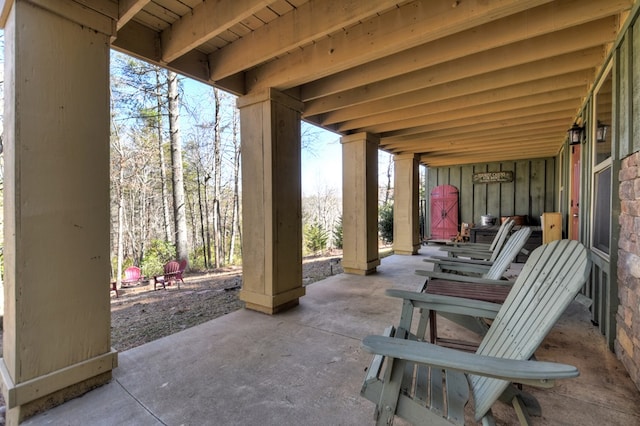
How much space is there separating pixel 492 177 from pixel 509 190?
535 mm

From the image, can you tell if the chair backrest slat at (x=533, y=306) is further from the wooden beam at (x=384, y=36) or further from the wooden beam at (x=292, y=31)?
the wooden beam at (x=292, y=31)

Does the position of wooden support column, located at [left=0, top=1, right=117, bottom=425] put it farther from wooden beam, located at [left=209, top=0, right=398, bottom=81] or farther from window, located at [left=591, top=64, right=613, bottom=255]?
window, located at [left=591, top=64, right=613, bottom=255]

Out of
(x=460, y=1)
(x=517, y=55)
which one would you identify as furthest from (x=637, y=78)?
(x=460, y=1)

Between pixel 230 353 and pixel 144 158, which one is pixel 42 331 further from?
pixel 144 158

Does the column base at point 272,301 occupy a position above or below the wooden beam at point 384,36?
below

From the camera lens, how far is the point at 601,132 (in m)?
2.63

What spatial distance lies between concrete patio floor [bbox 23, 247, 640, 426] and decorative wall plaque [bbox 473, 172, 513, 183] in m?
5.67

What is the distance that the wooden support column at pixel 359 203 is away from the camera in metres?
4.72

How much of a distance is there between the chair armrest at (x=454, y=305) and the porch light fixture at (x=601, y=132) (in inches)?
80.9

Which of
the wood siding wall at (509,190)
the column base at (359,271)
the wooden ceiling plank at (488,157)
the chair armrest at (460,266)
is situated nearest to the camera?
the chair armrest at (460,266)

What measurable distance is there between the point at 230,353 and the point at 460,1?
117 inches

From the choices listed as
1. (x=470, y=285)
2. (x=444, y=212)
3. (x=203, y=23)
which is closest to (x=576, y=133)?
(x=470, y=285)

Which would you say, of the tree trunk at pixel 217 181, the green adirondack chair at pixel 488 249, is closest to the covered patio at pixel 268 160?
the green adirondack chair at pixel 488 249

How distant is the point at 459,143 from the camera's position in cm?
565
